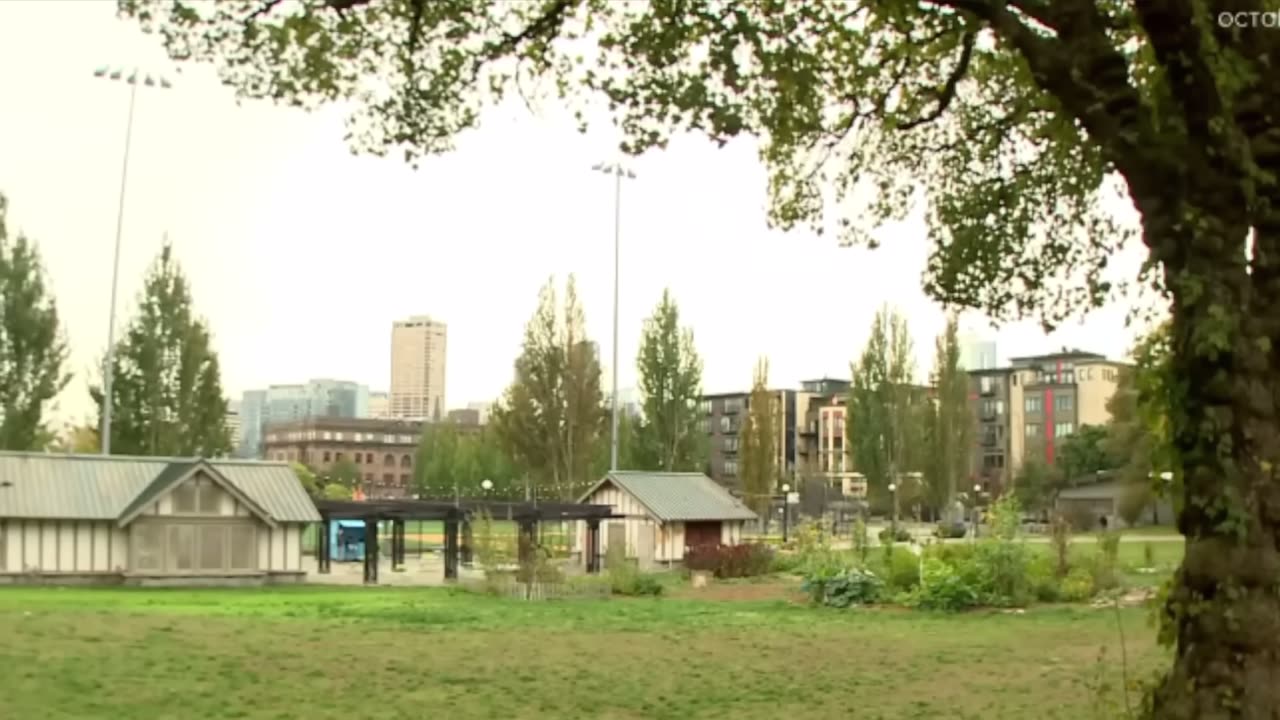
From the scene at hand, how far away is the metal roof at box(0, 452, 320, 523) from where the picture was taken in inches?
1363

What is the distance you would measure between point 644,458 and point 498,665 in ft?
160

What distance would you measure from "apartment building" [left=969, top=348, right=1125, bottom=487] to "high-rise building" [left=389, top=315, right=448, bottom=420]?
257 feet

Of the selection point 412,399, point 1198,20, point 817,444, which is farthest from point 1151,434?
point 412,399

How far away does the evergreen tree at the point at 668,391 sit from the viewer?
204 ft

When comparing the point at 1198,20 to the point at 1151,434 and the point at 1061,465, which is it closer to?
the point at 1151,434

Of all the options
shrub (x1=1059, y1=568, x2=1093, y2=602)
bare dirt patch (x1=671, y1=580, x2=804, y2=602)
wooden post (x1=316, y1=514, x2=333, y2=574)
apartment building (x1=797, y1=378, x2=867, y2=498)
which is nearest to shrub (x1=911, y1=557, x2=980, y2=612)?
shrub (x1=1059, y1=568, x2=1093, y2=602)

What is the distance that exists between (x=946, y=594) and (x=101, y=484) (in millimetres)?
23565

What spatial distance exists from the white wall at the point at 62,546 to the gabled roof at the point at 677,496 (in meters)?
17.8

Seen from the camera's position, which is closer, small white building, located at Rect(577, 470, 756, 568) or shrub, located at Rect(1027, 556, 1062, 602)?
shrub, located at Rect(1027, 556, 1062, 602)

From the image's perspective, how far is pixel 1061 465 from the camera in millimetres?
89875

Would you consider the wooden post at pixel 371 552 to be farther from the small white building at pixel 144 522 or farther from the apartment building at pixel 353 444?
the apartment building at pixel 353 444

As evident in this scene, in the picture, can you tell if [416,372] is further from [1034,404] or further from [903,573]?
[903,573]

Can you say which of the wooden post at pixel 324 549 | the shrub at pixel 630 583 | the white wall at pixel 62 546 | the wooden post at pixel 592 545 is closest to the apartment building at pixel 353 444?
the wooden post at pixel 324 549

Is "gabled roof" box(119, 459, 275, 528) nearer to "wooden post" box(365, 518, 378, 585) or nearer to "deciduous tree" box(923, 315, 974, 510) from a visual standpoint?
"wooden post" box(365, 518, 378, 585)
